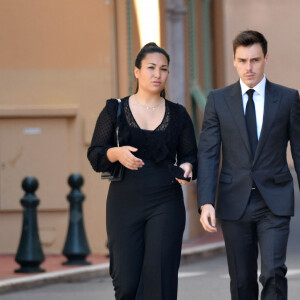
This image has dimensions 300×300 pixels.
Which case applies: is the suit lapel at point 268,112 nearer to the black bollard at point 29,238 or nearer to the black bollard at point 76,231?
the black bollard at point 29,238

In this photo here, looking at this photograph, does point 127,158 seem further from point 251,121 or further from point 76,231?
point 76,231

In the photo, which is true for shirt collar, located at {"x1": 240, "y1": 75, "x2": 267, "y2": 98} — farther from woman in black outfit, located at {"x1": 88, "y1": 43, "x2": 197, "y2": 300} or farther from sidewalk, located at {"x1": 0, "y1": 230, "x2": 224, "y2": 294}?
sidewalk, located at {"x1": 0, "y1": 230, "x2": 224, "y2": 294}

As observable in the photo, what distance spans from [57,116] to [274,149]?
6.95 meters

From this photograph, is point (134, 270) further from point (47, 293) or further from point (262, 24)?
point (262, 24)

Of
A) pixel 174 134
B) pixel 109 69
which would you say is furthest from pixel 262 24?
pixel 174 134

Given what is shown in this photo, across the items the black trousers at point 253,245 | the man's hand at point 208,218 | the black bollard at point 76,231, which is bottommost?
the black bollard at point 76,231

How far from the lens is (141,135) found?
6957 mm

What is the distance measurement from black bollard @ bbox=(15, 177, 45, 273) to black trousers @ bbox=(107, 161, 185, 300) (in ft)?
15.6

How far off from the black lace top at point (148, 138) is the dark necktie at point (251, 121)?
39 cm

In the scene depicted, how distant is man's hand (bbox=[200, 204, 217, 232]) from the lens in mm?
6711

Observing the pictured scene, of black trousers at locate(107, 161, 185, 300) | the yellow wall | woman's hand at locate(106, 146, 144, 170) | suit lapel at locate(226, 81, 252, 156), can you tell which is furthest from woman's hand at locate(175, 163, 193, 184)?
the yellow wall

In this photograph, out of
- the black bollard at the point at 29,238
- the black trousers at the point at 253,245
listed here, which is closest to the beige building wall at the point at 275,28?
the black bollard at the point at 29,238

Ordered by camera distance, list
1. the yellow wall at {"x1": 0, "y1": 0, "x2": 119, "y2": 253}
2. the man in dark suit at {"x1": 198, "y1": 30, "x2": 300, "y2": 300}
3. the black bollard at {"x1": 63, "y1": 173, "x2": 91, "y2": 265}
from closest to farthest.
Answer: the man in dark suit at {"x1": 198, "y1": 30, "x2": 300, "y2": 300}, the black bollard at {"x1": 63, "y1": 173, "x2": 91, "y2": 265}, the yellow wall at {"x1": 0, "y1": 0, "x2": 119, "y2": 253}

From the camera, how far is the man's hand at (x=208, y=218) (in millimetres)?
6711
